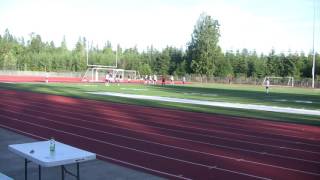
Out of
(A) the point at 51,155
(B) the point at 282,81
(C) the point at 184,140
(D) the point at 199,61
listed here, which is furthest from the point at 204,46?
(A) the point at 51,155

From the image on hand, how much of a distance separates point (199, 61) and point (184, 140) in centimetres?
7896

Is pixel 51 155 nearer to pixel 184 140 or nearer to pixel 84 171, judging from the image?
pixel 84 171

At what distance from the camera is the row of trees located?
85.9 m

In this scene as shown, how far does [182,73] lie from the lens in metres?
92.9

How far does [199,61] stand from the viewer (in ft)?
297

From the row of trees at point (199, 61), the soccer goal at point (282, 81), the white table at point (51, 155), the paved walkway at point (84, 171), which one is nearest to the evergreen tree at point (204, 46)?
the row of trees at point (199, 61)

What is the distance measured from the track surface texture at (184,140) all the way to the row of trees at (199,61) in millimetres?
70331

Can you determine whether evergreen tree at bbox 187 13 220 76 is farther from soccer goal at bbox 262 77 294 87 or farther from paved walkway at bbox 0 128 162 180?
paved walkway at bbox 0 128 162 180

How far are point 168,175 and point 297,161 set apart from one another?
11.0 feet

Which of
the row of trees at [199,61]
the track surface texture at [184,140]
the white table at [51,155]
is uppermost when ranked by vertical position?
the row of trees at [199,61]

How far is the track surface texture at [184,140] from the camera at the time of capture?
8.82 meters

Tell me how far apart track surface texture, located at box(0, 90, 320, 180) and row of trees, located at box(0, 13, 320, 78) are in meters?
70.3

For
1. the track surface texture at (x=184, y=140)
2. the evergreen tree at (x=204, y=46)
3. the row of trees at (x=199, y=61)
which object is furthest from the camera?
the evergreen tree at (x=204, y=46)

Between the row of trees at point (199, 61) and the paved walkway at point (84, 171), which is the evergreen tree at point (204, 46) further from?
the paved walkway at point (84, 171)
